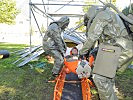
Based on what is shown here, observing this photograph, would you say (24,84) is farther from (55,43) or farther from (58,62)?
(55,43)

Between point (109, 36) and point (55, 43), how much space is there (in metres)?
3.17

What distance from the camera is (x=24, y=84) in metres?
5.98

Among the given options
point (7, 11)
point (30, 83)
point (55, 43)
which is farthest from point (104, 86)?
point (7, 11)

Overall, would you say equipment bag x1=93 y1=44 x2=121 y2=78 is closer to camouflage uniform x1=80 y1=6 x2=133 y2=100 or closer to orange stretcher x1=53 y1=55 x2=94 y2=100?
camouflage uniform x1=80 y1=6 x2=133 y2=100

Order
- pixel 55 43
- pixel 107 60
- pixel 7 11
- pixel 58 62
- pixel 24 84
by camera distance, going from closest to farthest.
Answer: pixel 107 60
pixel 24 84
pixel 58 62
pixel 55 43
pixel 7 11

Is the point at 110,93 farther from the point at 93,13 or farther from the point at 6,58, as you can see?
the point at 6,58

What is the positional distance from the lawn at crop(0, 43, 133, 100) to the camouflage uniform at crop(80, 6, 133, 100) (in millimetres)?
1217

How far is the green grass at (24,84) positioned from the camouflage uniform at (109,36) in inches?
60.4

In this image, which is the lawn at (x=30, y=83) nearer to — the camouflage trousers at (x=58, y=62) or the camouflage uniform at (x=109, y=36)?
the camouflage trousers at (x=58, y=62)

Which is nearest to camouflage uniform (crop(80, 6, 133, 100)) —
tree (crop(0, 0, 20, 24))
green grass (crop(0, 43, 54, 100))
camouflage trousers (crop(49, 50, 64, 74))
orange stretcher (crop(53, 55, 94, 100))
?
orange stretcher (crop(53, 55, 94, 100))

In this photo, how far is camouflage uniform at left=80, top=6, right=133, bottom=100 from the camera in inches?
152

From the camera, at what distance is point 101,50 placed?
3977 mm

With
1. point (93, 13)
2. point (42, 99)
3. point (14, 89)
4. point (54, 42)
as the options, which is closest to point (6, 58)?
point (54, 42)

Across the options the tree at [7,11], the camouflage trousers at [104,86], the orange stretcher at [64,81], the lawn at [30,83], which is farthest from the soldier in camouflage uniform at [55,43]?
the tree at [7,11]
